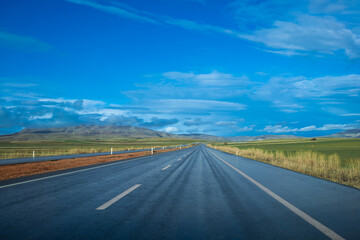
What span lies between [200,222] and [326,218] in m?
2.27

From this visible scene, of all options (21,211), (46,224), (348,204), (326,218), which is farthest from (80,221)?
(348,204)

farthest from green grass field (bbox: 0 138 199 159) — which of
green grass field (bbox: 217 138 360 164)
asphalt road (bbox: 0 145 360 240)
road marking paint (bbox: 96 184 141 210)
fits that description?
green grass field (bbox: 217 138 360 164)

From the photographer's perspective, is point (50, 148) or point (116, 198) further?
point (50, 148)

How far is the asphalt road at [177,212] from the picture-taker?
413cm

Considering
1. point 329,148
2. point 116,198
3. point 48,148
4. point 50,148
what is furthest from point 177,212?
point 48,148

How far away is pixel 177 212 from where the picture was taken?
5359 mm

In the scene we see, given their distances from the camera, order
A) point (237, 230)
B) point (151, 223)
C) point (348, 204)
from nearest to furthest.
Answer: point (237, 230) < point (151, 223) < point (348, 204)

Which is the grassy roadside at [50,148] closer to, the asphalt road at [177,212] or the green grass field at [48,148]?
the green grass field at [48,148]

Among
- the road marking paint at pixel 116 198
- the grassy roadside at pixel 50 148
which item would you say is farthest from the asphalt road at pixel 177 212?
the grassy roadside at pixel 50 148

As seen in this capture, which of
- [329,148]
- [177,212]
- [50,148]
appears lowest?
[329,148]

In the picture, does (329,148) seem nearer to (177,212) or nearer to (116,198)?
(116,198)

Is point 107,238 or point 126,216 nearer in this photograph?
point 107,238

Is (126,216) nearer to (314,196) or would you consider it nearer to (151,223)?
(151,223)

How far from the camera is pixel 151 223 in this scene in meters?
4.59
